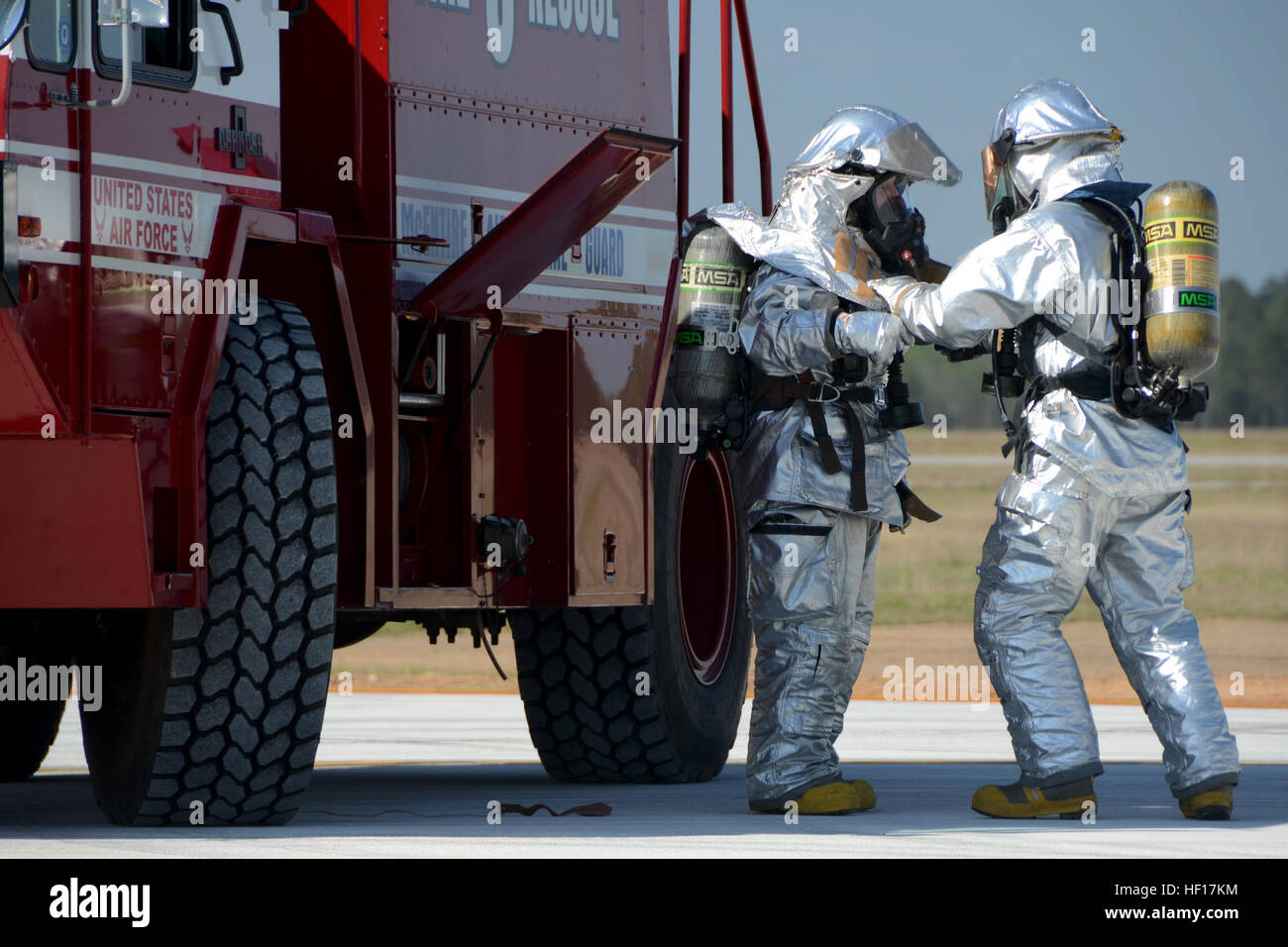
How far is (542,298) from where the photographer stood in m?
8.60

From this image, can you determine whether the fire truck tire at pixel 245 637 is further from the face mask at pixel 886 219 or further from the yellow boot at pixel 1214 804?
the yellow boot at pixel 1214 804

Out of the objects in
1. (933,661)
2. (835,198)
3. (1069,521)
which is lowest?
(933,661)

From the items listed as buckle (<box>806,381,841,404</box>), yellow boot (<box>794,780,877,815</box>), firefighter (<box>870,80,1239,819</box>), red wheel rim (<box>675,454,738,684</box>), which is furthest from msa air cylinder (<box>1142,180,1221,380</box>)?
red wheel rim (<box>675,454,738,684</box>)

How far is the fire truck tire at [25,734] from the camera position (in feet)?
34.2

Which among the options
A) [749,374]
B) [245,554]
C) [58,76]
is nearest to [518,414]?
[749,374]

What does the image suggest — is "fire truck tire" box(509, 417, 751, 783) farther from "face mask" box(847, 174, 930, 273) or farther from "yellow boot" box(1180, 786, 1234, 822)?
"yellow boot" box(1180, 786, 1234, 822)

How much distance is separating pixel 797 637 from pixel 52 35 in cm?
319

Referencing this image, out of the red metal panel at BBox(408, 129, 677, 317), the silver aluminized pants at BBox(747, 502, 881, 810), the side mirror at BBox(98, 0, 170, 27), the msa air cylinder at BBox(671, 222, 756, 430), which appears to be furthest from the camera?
the msa air cylinder at BBox(671, 222, 756, 430)

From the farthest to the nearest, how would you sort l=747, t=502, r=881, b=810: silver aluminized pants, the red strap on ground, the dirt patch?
the dirt patch → the red strap on ground → l=747, t=502, r=881, b=810: silver aluminized pants

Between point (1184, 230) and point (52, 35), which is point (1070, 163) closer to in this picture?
point (1184, 230)

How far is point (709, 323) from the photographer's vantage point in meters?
8.05

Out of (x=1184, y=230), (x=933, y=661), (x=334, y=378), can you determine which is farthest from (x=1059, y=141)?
(x=933, y=661)

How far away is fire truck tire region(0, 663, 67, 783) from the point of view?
10.4 metres
